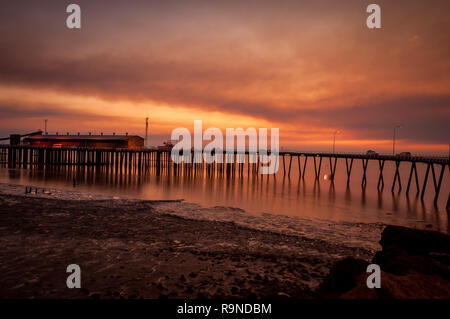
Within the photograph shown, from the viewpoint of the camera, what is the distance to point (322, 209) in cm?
1992

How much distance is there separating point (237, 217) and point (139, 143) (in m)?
43.8

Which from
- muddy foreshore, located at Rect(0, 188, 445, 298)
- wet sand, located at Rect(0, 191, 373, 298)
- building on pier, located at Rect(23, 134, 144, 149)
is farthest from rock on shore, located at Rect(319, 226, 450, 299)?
building on pier, located at Rect(23, 134, 144, 149)

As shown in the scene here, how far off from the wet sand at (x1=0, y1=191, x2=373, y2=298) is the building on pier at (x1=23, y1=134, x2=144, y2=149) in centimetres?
3730

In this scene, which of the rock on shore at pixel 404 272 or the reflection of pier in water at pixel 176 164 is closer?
the rock on shore at pixel 404 272

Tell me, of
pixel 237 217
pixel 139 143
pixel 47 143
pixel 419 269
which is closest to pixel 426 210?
pixel 237 217

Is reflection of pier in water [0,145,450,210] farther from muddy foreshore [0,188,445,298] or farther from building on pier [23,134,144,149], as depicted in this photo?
muddy foreshore [0,188,445,298]

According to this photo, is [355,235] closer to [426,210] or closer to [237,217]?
[237,217]

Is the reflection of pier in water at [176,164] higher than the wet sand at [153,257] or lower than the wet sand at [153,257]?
higher

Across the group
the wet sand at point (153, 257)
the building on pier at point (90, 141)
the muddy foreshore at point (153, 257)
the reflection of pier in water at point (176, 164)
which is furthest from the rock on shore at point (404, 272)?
the building on pier at point (90, 141)

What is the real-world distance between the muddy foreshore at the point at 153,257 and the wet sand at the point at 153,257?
2cm

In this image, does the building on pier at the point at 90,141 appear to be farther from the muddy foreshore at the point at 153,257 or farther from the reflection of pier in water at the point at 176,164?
the muddy foreshore at the point at 153,257

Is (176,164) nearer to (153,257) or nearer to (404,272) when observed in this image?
(153,257)

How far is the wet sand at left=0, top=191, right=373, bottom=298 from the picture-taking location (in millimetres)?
6258

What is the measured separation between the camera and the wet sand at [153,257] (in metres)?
6.26
